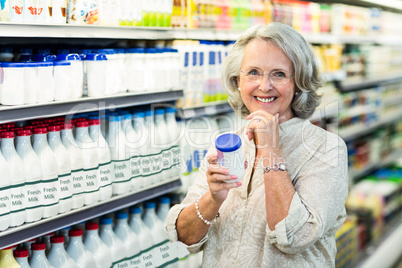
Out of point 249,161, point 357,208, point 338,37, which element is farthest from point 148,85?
point 357,208

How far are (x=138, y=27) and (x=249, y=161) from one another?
40.4 inches

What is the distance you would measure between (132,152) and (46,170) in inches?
22.9

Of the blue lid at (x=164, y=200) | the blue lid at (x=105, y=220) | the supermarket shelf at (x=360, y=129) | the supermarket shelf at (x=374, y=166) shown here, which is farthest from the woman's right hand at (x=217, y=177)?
the supermarket shelf at (x=374, y=166)

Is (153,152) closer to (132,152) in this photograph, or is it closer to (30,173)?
(132,152)

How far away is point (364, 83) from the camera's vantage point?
525 cm

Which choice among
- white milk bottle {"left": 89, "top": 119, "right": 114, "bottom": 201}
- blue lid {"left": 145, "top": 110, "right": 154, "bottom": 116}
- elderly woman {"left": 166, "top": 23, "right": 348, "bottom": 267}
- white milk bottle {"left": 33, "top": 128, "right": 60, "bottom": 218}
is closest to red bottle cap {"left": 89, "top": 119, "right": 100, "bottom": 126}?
white milk bottle {"left": 89, "top": 119, "right": 114, "bottom": 201}

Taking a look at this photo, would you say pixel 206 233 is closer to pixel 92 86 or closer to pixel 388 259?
pixel 92 86

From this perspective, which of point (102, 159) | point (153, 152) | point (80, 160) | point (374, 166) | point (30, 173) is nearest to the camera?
point (30, 173)

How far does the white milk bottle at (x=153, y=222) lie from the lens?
2725 mm

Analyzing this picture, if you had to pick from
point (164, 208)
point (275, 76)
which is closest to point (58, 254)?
point (164, 208)

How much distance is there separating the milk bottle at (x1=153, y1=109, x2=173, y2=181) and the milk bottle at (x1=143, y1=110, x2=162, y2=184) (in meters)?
0.02

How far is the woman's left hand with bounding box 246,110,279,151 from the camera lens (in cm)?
162

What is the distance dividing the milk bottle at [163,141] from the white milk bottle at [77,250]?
62cm

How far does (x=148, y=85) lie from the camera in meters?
2.60
